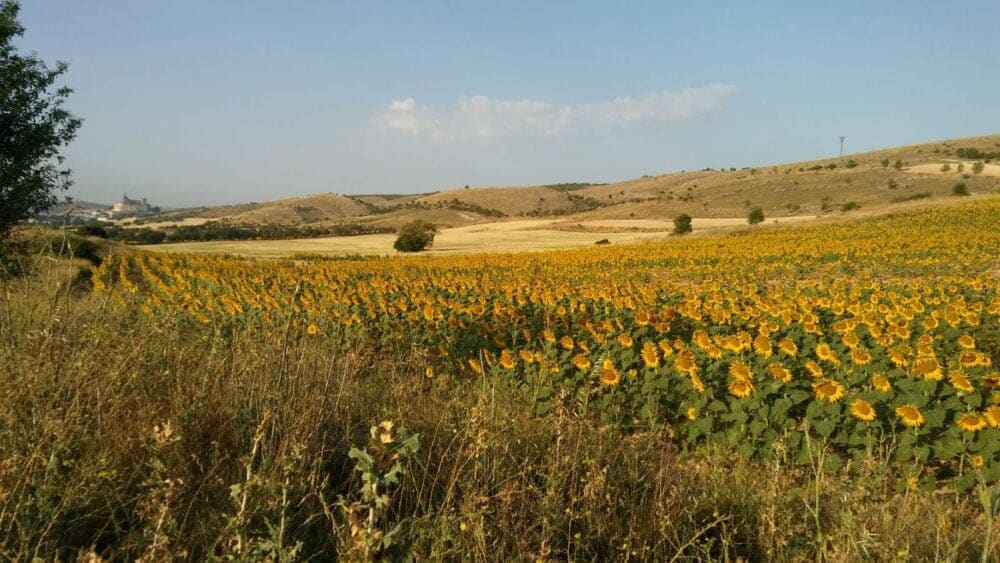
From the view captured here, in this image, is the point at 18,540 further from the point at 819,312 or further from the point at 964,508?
the point at 819,312

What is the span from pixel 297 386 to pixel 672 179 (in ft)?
437

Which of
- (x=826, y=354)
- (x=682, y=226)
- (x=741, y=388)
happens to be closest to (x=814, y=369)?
(x=826, y=354)

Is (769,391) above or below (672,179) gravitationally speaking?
below

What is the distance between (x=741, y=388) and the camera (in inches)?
167

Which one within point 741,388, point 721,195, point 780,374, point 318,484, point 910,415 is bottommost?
point 910,415

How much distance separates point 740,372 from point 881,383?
94 centimetres

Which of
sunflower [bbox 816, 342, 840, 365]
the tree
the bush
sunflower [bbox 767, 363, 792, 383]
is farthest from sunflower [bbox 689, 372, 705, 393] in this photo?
the bush

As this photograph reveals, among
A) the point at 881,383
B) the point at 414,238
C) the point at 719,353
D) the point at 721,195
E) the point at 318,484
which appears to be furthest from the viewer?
the point at 721,195

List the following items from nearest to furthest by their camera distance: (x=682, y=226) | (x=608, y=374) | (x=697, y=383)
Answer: (x=697, y=383) → (x=608, y=374) → (x=682, y=226)

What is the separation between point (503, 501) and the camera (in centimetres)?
247

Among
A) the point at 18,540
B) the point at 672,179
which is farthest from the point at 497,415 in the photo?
the point at 672,179

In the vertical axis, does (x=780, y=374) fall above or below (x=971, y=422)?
above

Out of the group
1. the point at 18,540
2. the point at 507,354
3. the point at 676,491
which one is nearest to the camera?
the point at 18,540

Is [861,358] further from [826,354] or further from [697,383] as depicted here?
[697,383]
